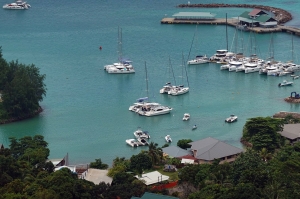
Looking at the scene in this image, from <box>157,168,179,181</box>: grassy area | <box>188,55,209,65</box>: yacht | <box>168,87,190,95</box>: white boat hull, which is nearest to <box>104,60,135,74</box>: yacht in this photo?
<box>188,55,209,65</box>: yacht

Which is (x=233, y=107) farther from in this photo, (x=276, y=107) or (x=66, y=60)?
(x=66, y=60)

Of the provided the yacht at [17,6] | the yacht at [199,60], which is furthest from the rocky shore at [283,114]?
the yacht at [17,6]

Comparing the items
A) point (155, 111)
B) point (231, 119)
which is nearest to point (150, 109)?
point (155, 111)

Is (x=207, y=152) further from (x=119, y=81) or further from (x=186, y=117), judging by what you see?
(x=119, y=81)

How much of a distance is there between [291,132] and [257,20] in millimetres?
30217

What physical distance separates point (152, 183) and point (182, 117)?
11.5 metres

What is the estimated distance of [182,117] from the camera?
4256cm

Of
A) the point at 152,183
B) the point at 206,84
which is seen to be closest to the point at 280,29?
the point at 206,84

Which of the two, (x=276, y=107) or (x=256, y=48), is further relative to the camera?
(x=256, y=48)

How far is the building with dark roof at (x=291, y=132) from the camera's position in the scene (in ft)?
120

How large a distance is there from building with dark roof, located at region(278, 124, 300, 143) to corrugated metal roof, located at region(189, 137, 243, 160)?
293 cm

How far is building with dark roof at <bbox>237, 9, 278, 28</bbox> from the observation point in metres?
65.2

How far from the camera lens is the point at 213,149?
35156 millimetres

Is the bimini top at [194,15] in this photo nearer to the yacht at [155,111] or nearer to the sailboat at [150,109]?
the sailboat at [150,109]
